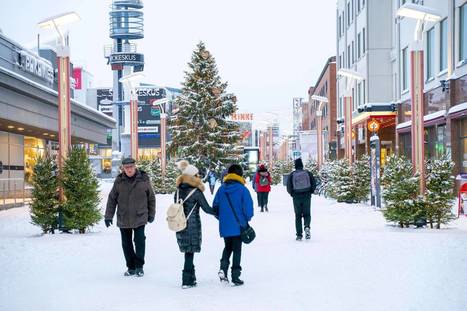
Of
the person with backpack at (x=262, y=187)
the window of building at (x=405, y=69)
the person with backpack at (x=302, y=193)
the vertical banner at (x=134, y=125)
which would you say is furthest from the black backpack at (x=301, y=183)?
the window of building at (x=405, y=69)

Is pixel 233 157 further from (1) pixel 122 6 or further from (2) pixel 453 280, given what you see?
(1) pixel 122 6

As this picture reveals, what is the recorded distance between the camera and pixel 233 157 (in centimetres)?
5478

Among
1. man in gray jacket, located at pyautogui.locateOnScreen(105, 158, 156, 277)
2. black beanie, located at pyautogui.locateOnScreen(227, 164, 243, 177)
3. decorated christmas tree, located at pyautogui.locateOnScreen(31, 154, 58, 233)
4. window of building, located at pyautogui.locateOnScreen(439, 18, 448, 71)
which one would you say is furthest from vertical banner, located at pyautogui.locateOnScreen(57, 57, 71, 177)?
window of building, located at pyautogui.locateOnScreen(439, 18, 448, 71)

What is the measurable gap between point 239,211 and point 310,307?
2.06m

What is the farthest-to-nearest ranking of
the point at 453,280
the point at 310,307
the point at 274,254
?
the point at 274,254, the point at 453,280, the point at 310,307

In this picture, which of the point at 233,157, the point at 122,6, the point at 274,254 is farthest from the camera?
the point at 122,6

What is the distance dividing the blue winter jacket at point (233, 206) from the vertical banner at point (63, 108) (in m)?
8.54

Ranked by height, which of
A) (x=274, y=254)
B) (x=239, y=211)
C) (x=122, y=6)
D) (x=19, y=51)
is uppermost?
(x=122, y=6)

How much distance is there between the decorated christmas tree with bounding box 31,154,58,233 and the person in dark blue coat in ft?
26.5

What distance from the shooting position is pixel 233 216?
933cm

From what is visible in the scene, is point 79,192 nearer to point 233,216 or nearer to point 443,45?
point 233,216

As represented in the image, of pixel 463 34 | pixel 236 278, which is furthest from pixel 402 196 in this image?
pixel 463 34

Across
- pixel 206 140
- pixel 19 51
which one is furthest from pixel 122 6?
pixel 19 51

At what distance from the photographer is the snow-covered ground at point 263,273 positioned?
7.99 meters
